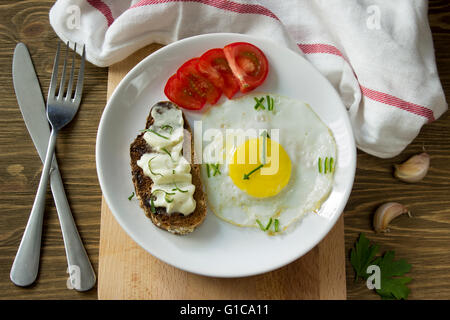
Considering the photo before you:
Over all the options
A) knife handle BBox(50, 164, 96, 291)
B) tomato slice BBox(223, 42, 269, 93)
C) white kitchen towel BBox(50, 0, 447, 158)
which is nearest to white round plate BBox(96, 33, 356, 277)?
tomato slice BBox(223, 42, 269, 93)

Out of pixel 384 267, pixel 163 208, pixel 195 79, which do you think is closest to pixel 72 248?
pixel 163 208

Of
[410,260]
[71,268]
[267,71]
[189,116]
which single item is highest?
[267,71]

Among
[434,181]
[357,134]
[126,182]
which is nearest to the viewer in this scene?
[126,182]

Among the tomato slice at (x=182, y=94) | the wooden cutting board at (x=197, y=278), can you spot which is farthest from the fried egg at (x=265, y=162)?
the wooden cutting board at (x=197, y=278)

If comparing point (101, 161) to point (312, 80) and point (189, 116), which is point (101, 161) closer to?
point (189, 116)

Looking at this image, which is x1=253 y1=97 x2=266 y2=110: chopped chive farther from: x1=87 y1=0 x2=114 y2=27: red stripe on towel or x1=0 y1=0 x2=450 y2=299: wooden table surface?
x1=87 y1=0 x2=114 y2=27: red stripe on towel

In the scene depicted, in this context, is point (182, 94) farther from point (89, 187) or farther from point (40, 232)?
point (40, 232)

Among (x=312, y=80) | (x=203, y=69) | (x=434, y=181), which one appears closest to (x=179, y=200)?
(x=203, y=69)

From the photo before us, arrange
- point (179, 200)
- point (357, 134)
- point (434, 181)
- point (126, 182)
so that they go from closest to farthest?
point (179, 200) → point (126, 182) → point (357, 134) → point (434, 181)
